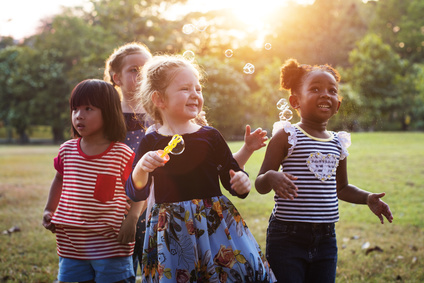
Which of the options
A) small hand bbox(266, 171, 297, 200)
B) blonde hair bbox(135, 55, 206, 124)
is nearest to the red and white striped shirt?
blonde hair bbox(135, 55, 206, 124)

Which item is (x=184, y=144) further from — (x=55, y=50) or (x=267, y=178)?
(x=55, y=50)

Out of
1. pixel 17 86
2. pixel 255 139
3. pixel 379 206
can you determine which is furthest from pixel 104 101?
pixel 17 86

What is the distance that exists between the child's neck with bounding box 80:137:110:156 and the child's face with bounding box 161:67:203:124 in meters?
0.56

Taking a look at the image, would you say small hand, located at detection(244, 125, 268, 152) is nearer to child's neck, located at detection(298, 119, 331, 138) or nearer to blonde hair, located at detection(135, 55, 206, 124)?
child's neck, located at detection(298, 119, 331, 138)

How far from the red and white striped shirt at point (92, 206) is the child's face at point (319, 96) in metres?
1.06

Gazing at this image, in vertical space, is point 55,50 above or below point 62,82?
above

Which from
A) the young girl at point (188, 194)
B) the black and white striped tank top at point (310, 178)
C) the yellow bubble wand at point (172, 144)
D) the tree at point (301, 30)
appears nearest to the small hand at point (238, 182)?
the young girl at point (188, 194)

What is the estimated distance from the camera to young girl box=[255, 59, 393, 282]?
224 centimetres

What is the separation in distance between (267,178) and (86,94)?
113 cm

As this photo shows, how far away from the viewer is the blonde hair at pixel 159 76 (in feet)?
7.09

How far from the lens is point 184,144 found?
2.07 metres

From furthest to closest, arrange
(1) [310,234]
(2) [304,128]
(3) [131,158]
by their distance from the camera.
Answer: (3) [131,158]
(2) [304,128]
(1) [310,234]

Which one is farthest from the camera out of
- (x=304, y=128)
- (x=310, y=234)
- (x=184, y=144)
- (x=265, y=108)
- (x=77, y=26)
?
(x=77, y=26)

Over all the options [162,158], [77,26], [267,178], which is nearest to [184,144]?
[162,158]
